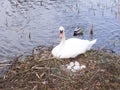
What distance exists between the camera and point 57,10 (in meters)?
17.1

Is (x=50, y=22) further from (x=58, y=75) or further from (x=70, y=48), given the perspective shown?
(x=58, y=75)

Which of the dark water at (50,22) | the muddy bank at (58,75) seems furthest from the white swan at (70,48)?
the dark water at (50,22)

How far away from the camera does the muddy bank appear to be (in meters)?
9.01

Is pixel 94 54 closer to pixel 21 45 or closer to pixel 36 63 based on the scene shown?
pixel 36 63

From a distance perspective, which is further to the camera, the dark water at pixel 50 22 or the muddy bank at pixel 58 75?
the dark water at pixel 50 22

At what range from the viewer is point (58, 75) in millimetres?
9258

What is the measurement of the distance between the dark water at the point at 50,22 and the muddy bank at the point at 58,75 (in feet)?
8.79

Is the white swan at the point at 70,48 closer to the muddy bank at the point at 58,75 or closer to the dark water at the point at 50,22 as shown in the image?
the muddy bank at the point at 58,75

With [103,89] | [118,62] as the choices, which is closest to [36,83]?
[103,89]

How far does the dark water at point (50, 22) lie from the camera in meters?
13.7

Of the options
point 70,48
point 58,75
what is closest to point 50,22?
point 70,48

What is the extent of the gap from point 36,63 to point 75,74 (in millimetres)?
1014

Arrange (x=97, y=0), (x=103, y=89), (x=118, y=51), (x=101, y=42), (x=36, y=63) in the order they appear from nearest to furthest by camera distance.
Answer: (x=103, y=89), (x=36, y=63), (x=118, y=51), (x=101, y=42), (x=97, y=0)

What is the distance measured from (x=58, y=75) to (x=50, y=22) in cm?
664
